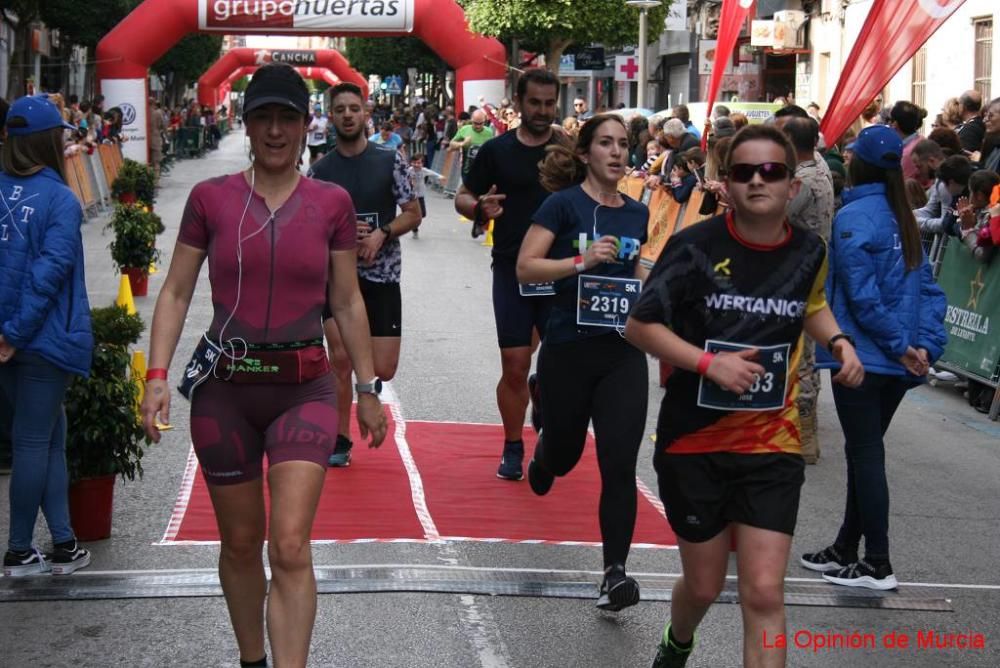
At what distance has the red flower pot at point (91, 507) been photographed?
258 inches

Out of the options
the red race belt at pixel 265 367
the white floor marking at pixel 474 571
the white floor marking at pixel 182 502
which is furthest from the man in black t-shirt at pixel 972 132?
the red race belt at pixel 265 367

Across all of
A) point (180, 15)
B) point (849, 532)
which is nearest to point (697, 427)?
point (849, 532)

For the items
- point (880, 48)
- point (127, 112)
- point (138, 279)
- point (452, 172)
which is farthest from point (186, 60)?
point (880, 48)

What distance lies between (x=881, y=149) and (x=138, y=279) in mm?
10167

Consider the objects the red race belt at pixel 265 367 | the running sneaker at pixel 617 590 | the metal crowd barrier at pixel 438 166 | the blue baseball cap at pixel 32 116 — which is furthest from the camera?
the metal crowd barrier at pixel 438 166

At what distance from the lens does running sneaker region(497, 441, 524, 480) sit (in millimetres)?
7961

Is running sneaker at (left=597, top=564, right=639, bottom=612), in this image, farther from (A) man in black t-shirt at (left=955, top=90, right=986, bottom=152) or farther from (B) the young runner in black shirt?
(A) man in black t-shirt at (left=955, top=90, right=986, bottom=152)

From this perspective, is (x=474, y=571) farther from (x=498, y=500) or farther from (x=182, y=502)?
(x=182, y=502)

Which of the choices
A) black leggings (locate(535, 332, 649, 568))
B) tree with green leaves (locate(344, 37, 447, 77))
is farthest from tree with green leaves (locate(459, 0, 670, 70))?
black leggings (locate(535, 332, 649, 568))

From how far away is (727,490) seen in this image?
14.7ft

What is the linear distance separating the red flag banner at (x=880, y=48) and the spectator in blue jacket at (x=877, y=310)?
216 inches

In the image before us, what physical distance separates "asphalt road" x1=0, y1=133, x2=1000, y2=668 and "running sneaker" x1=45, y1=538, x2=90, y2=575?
0.21ft

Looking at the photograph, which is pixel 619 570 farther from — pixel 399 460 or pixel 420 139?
pixel 420 139

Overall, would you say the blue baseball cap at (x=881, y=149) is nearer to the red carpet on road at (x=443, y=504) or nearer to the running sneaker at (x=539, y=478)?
the running sneaker at (x=539, y=478)
